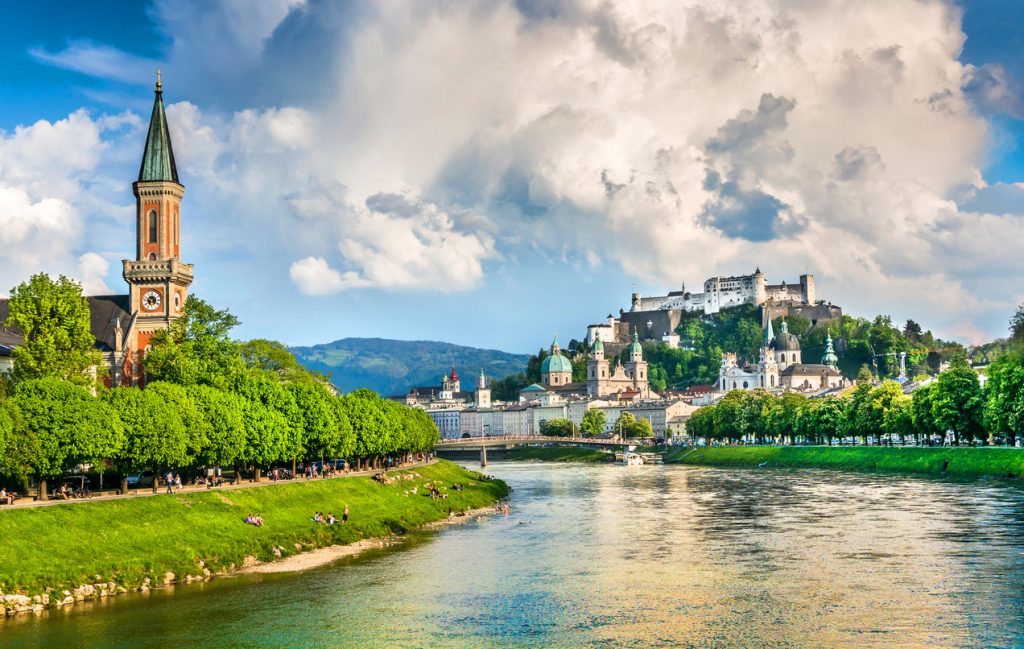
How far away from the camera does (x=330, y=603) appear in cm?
4884

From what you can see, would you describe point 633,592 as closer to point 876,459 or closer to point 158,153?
point 158,153

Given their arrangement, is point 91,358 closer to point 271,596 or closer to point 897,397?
point 271,596

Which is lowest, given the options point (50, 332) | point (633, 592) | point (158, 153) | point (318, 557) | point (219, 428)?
point (633, 592)

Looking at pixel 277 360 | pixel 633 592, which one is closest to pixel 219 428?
pixel 633 592

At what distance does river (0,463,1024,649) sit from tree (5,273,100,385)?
24344mm

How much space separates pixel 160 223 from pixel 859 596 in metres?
71.1

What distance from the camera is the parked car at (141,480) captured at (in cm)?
7359

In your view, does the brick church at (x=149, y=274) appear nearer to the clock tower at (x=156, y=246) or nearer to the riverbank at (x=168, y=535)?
the clock tower at (x=156, y=246)

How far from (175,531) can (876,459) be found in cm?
9452

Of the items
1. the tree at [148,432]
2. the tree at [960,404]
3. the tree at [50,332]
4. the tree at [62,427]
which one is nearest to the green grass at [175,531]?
the tree at [148,432]

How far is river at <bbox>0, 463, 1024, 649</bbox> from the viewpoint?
42.3 meters

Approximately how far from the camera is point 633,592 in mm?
50562

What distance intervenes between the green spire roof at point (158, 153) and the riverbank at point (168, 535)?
33.4 m

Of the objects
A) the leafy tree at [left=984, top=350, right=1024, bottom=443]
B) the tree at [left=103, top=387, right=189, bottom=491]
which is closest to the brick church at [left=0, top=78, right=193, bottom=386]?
the tree at [left=103, top=387, right=189, bottom=491]
